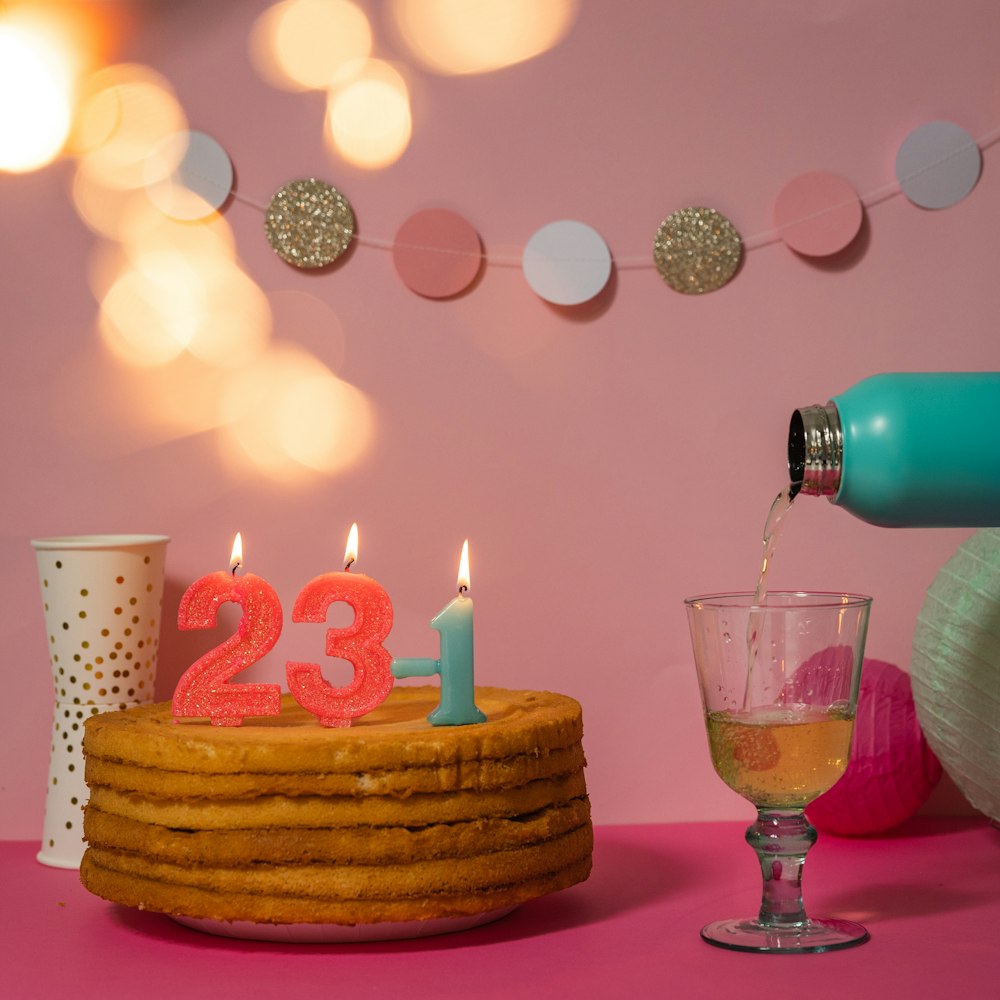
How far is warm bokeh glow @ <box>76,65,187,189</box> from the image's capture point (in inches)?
57.7

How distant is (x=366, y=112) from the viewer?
1.48m

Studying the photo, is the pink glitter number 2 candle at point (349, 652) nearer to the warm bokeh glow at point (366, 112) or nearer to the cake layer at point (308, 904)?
the cake layer at point (308, 904)

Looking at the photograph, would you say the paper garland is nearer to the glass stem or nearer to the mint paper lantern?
the mint paper lantern

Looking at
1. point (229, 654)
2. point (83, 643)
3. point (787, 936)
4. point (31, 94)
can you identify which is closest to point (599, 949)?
point (787, 936)

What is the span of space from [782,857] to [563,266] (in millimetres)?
701

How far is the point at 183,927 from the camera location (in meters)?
1.12

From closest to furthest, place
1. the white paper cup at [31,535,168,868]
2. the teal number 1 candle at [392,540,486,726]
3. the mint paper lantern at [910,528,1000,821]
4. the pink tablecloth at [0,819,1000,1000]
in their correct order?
the pink tablecloth at [0,819,1000,1000]
the teal number 1 candle at [392,540,486,726]
the mint paper lantern at [910,528,1000,821]
the white paper cup at [31,535,168,868]

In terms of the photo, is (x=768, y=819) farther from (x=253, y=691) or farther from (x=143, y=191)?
(x=143, y=191)

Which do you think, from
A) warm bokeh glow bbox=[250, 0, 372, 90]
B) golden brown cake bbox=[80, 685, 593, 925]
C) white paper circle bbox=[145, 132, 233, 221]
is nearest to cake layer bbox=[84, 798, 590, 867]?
golden brown cake bbox=[80, 685, 593, 925]

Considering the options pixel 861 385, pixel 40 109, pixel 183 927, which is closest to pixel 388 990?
pixel 183 927

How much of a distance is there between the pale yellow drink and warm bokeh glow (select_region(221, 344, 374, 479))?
1.96 feet

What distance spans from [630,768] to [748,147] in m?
0.71

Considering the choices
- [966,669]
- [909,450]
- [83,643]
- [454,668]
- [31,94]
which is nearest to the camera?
[909,450]

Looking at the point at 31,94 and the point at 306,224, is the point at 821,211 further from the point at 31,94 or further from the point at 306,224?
the point at 31,94
